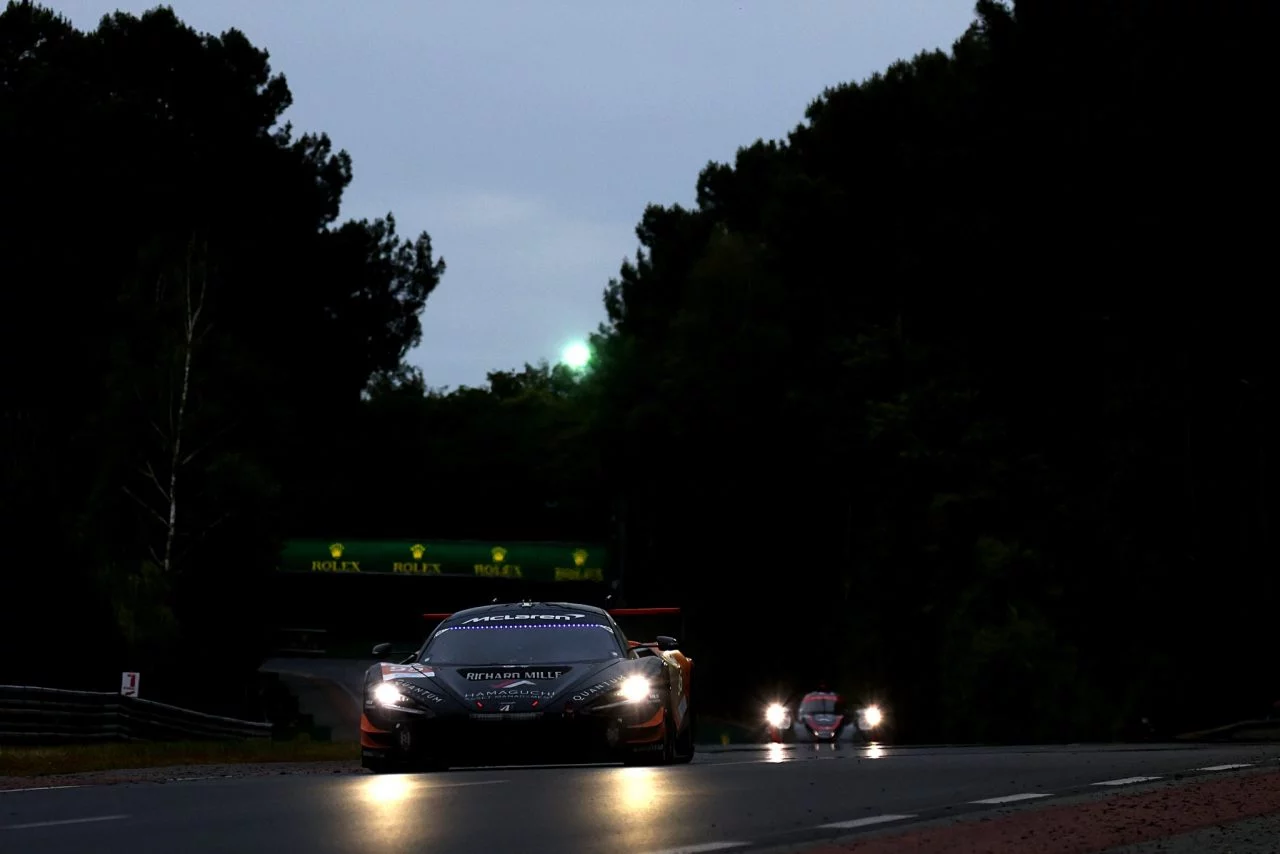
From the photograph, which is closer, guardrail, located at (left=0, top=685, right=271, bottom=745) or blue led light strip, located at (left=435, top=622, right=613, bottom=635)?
blue led light strip, located at (left=435, top=622, right=613, bottom=635)

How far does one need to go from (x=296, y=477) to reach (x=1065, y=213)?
3717 centimetres

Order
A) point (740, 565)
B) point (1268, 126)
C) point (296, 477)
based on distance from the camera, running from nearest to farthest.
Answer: point (1268, 126) < point (740, 565) < point (296, 477)

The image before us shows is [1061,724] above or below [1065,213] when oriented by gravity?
below

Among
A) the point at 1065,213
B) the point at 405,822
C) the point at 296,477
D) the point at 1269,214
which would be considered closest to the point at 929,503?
the point at 1065,213

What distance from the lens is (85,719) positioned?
34156mm

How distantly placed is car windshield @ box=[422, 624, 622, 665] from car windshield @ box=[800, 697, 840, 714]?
35.8 m

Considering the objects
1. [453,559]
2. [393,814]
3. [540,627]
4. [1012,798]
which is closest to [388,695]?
[540,627]

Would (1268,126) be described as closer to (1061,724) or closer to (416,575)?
(1061,724)

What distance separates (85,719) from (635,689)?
1826cm

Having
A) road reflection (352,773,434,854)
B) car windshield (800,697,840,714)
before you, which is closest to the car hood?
road reflection (352,773,434,854)

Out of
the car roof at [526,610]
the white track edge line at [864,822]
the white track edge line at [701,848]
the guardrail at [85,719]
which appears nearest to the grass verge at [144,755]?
the guardrail at [85,719]

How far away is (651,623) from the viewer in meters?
72.1

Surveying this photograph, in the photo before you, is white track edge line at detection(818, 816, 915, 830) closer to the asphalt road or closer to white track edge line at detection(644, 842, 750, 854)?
the asphalt road

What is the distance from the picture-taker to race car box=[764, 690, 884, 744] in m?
53.0
